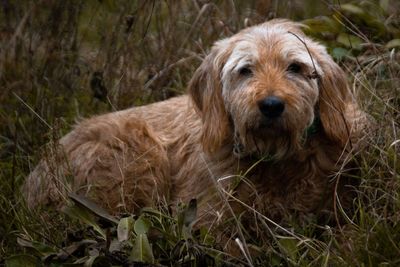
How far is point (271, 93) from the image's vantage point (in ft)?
18.3

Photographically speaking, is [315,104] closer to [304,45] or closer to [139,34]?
[304,45]

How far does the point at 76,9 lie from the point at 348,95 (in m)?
2.70

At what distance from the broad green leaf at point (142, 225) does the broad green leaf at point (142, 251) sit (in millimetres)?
90

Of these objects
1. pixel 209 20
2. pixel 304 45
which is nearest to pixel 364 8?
pixel 209 20

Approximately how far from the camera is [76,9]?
312 inches

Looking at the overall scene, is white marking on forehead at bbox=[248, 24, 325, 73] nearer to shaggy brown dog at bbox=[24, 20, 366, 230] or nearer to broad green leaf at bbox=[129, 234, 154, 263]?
shaggy brown dog at bbox=[24, 20, 366, 230]

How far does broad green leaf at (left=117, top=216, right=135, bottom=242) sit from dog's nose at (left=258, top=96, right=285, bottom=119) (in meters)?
0.98

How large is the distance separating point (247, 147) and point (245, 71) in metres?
0.46

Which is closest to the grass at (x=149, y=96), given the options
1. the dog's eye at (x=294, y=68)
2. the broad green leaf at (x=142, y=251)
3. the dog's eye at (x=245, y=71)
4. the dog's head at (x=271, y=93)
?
the broad green leaf at (x=142, y=251)

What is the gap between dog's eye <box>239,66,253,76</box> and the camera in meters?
5.93

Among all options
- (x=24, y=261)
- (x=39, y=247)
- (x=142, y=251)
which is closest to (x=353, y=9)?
(x=142, y=251)

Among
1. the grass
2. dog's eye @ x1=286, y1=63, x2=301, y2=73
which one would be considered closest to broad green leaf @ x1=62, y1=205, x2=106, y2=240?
the grass

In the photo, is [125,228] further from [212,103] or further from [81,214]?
[212,103]

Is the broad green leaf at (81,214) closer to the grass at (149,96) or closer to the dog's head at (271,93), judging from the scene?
the grass at (149,96)
